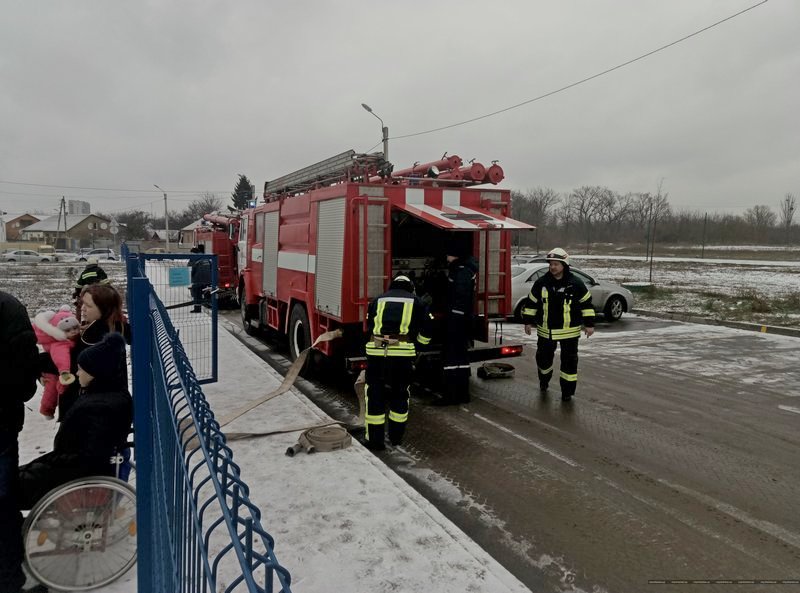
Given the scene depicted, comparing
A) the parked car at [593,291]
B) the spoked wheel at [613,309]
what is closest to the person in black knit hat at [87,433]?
the parked car at [593,291]

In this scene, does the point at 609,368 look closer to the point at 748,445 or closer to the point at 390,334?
the point at 748,445

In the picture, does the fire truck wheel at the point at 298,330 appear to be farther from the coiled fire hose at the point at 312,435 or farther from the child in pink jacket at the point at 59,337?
the child in pink jacket at the point at 59,337

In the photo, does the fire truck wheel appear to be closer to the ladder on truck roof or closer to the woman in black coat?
the ladder on truck roof

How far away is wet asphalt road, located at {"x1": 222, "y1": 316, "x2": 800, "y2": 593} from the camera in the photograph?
3.70m

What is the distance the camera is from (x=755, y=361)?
9.69m

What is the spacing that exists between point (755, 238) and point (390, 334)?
3523 inches

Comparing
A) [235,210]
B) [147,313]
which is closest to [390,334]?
[147,313]

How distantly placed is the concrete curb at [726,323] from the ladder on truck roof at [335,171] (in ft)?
32.4

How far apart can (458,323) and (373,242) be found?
53.2 inches

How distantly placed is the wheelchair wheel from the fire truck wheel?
5003 mm

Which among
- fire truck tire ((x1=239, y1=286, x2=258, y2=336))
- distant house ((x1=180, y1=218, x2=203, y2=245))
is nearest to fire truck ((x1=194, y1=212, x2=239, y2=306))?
fire truck tire ((x1=239, y1=286, x2=258, y2=336))

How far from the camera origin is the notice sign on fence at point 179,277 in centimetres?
943

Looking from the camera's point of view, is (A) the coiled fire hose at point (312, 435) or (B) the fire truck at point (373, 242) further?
(B) the fire truck at point (373, 242)

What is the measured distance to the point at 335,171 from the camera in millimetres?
7590
